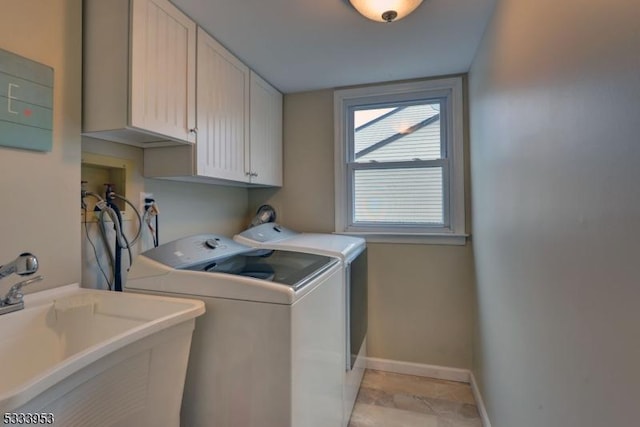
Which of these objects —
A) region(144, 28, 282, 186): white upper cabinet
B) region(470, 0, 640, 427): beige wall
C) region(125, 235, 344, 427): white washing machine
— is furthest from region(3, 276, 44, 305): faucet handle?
region(470, 0, 640, 427): beige wall

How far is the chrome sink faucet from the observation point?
94 centimetres

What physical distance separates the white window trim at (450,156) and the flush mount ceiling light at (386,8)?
96cm

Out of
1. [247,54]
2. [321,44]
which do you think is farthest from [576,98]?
[247,54]

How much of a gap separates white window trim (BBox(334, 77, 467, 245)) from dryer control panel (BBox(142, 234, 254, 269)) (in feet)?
3.37

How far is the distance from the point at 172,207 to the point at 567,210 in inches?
72.2

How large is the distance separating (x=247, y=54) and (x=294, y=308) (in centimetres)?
159

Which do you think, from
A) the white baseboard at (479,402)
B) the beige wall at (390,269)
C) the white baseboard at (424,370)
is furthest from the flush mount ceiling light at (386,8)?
the white baseboard at (424,370)

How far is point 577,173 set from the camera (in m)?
0.80

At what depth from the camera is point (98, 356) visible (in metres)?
0.77

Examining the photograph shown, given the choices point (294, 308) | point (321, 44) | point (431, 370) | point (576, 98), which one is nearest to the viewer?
point (576, 98)

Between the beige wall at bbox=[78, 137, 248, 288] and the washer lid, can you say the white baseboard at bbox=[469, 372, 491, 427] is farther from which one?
the beige wall at bbox=[78, 137, 248, 288]

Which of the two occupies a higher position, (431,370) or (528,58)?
(528,58)

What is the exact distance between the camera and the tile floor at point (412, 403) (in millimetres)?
1927

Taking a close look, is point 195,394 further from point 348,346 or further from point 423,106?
point 423,106
